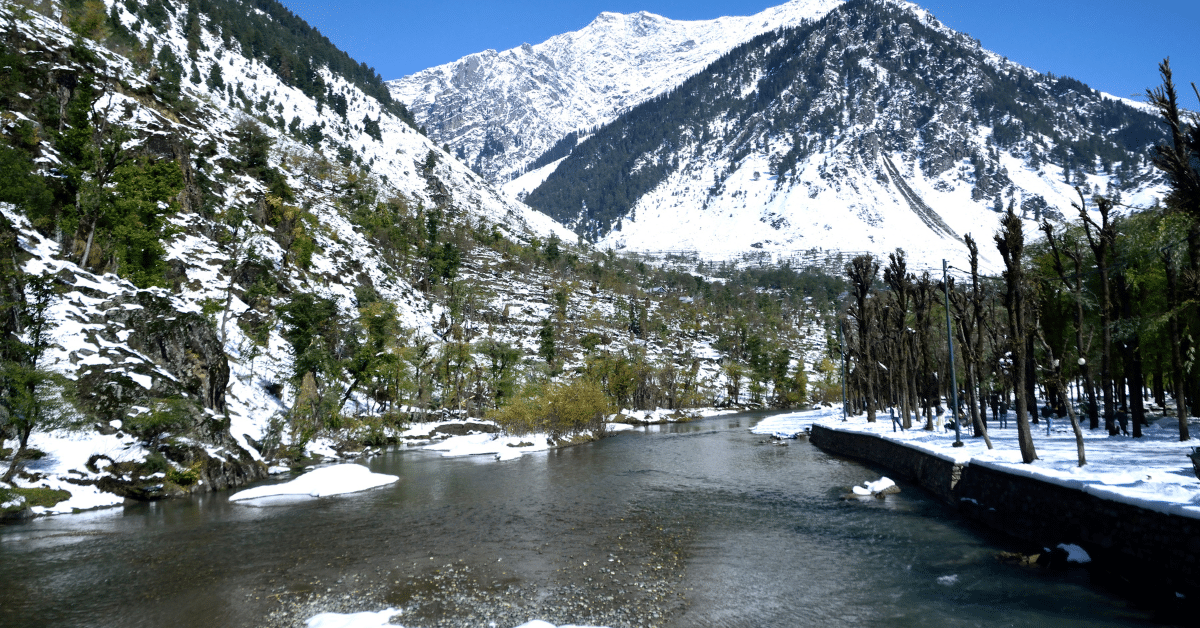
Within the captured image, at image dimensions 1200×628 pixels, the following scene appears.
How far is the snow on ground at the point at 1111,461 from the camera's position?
15.2 metres

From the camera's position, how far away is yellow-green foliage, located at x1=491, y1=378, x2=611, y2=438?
215ft

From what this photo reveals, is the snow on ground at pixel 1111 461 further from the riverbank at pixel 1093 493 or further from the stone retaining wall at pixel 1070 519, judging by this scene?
the stone retaining wall at pixel 1070 519

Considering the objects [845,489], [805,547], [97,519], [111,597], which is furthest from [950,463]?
[97,519]

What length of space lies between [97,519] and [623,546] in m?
25.5

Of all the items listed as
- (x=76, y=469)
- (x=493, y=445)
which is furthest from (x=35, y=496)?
(x=493, y=445)

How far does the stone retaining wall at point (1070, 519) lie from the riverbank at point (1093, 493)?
26 millimetres

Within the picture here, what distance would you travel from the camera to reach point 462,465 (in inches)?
1874

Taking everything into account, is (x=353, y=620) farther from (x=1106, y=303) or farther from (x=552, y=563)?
(x=1106, y=303)

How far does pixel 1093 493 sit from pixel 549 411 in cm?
5325

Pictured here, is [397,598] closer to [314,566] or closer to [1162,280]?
[314,566]

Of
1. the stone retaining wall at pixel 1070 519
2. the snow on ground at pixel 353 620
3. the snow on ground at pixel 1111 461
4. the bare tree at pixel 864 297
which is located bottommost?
the snow on ground at pixel 353 620

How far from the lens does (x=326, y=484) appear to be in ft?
120

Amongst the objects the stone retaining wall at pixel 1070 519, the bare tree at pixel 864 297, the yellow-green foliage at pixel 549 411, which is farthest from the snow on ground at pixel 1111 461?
the yellow-green foliage at pixel 549 411

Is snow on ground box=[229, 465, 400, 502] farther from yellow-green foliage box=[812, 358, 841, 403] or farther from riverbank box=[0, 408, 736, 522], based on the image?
yellow-green foliage box=[812, 358, 841, 403]
